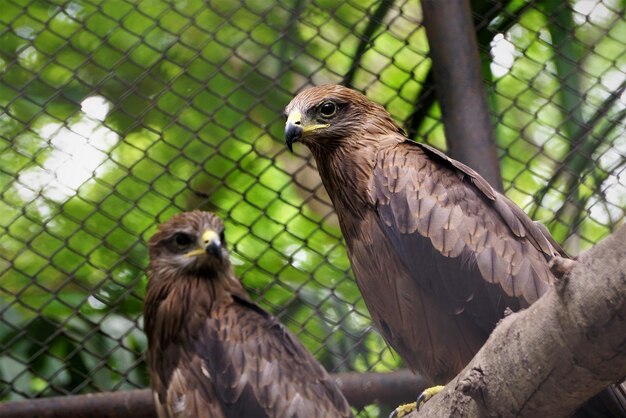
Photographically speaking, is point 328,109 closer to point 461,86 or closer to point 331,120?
point 331,120

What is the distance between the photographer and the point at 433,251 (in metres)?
3.10

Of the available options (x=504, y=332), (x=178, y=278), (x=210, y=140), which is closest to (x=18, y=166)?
(x=210, y=140)

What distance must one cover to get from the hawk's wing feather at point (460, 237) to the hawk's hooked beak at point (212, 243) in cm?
90

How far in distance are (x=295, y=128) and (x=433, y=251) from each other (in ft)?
2.32

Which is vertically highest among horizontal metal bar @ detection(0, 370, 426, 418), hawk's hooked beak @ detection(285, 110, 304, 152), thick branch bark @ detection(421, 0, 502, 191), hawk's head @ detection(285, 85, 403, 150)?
thick branch bark @ detection(421, 0, 502, 191)

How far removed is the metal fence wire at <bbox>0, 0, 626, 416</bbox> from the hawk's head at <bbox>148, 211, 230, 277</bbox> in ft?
2.14

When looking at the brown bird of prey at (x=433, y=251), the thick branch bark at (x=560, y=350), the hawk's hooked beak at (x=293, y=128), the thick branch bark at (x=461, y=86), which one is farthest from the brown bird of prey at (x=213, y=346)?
the thick branch bark at (x=560, y=350)

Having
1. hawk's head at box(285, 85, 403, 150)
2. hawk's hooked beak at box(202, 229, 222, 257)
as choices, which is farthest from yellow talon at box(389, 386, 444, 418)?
hawk's hooked beak at box(202, 229, 222, 257)

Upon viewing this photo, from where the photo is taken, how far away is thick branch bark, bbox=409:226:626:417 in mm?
1932

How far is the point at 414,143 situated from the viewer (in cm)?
340

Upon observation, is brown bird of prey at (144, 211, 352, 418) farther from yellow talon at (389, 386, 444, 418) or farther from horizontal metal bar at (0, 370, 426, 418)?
yellow talon at (389, 386, 444, 418)

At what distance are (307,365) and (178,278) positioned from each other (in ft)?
2.21

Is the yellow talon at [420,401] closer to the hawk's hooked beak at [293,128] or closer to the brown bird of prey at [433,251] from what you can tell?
the brown bird of prey at [433,251]

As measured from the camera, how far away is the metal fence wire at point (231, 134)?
4.68 meters
